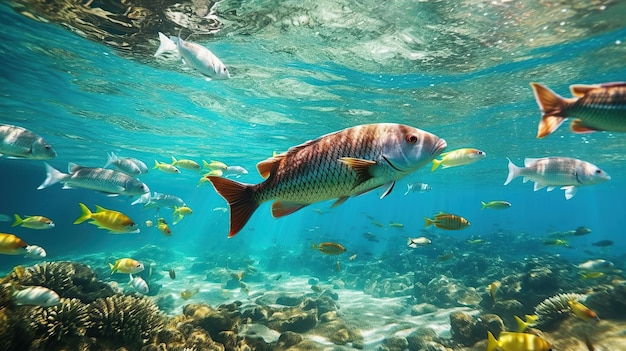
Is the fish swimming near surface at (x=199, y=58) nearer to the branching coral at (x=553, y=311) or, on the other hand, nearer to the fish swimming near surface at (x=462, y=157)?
the fish swimming near surface at (x=462, y=157)

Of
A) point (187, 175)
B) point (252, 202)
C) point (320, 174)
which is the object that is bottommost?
point (187, 175)

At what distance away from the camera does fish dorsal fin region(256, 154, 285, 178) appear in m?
2.44

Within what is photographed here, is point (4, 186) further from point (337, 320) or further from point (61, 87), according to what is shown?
point (337, 320)

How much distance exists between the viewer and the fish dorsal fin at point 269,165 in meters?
2.44

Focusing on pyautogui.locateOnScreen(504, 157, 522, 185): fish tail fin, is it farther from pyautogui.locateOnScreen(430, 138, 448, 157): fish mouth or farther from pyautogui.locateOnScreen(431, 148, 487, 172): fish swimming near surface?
pyautogui.locateOnScreen(430, 138, 448, 157): fish mouth

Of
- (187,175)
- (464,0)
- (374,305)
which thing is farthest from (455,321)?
(187,175)

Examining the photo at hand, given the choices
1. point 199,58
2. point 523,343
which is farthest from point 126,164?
point 523,343

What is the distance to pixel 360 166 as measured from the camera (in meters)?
2.01

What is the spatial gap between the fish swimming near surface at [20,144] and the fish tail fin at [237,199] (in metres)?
5.03

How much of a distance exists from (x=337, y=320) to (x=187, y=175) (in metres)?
41.4

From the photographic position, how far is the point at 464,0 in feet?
32.4

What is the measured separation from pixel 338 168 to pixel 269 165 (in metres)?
0.63

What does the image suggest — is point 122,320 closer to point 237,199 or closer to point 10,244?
point 10,244

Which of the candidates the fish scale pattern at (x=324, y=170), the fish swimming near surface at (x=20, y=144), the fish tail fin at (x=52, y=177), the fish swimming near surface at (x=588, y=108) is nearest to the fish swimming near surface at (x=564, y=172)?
the fish swimming near surface at (x=588, y=108)
